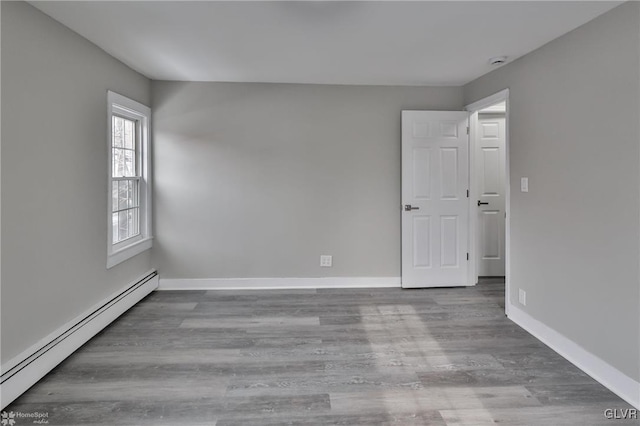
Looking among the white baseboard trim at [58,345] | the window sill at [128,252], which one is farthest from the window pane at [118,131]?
the white baseboard trim at [58,345]

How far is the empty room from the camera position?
2158mm

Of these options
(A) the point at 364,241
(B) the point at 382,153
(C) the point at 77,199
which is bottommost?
(A) the point at 364,241

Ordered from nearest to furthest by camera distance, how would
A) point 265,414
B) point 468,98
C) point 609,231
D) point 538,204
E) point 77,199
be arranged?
point 265,414 < point 609,231 < point 77,199 < point 538,204 < point 468,98

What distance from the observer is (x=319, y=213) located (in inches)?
168

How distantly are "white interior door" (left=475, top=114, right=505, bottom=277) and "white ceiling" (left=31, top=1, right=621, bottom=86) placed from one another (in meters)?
1.14

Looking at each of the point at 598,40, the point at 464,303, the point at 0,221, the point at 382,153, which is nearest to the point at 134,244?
the point at 0,221

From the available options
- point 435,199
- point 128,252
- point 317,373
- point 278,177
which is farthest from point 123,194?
point 435,199

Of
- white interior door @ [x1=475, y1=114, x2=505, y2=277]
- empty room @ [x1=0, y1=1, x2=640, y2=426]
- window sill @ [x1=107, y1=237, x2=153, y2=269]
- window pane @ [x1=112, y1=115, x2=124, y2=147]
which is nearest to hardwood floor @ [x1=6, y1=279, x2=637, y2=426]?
empty room @ [x1=0, y1=1, x2=640, y2=426]

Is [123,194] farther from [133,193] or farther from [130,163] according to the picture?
[130,163]

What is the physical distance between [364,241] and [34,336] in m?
3.09

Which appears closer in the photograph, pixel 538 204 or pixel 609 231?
pixel 609 231

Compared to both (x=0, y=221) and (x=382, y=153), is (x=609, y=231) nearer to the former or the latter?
(x=382, y=153)

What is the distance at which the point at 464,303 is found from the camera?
3.78m

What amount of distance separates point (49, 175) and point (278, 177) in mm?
2204
